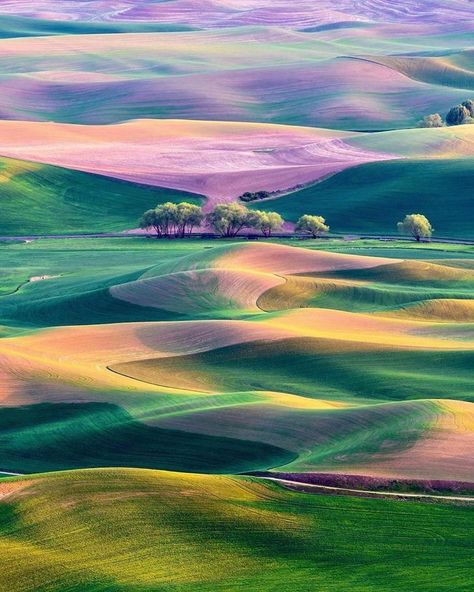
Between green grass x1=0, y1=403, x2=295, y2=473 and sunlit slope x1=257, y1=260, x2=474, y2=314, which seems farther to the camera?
sunlit slope x1=257, y1=260, x2=474, y2=314

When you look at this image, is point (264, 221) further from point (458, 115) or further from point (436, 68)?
point (436, 68)

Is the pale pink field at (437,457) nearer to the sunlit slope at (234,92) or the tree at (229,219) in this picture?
the tree at (229,219)

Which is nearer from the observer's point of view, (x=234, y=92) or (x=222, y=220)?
(x=222, y=220)

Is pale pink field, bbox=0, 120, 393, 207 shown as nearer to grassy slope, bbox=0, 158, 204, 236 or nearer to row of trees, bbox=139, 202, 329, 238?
grassy slope, bbox=0, 158, 204, 236


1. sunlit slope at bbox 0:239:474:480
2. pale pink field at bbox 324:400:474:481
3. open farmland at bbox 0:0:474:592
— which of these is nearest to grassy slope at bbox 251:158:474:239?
open farmland at bbox 0:0:474:592

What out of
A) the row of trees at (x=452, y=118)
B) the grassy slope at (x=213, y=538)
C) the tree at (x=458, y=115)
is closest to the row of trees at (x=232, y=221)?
the row of trees at (x=452, y=118)

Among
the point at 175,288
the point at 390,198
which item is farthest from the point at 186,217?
the point at 175,288

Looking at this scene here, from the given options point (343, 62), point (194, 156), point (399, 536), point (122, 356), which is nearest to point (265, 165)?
point (194, 156)
